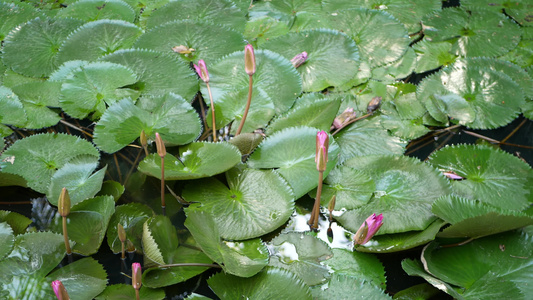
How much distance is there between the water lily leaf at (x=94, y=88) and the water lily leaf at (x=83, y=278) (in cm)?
81

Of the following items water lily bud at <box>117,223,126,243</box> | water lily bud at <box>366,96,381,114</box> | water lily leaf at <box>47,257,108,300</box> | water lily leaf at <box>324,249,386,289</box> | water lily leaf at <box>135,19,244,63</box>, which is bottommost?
water lily leaf at <box>324,249,386,289</box>

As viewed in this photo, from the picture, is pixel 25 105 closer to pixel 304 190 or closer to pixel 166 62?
pixel 166 62

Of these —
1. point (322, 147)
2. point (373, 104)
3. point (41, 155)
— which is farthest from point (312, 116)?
point (41, 155)

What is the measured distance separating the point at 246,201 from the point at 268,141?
11.8 inches

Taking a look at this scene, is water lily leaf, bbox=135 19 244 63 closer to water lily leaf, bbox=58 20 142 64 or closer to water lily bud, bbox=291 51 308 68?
water lily leaf, bbox=58 20 142 64

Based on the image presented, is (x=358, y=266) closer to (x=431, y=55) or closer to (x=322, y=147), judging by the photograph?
(x=322, y=147)

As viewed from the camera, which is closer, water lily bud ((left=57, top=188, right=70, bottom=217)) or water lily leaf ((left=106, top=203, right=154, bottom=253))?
water lily bud ((left=57, top=188, right=70, bottom=217))

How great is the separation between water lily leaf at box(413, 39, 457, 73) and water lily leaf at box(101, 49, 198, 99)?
1199mm

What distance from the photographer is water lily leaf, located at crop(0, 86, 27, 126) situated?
2.07 meters

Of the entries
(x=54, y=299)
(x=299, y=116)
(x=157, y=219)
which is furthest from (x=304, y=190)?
(x=54, y=299)

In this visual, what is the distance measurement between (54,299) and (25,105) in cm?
110

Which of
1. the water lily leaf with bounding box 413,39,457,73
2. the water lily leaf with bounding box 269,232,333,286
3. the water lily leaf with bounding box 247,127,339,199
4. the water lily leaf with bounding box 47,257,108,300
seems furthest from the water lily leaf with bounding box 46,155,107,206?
the water lily leaf with bounding box 413,39,457,73

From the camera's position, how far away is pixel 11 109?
2.10 metres

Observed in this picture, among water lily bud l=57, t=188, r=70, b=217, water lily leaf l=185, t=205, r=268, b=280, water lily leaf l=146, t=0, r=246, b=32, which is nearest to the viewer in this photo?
water lily bud l=57, t=188, r=70, b=217
